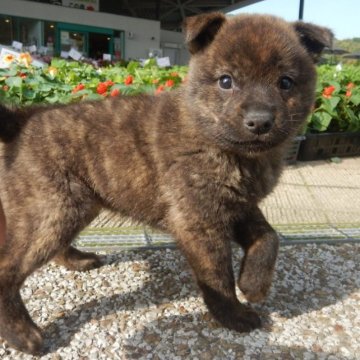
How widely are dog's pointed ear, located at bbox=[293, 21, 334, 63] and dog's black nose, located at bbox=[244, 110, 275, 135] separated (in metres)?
0.65

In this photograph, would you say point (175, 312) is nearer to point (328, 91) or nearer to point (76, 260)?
point (76, 260)

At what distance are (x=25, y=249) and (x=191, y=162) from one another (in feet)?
3.12

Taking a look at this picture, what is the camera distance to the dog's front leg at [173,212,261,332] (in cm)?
226

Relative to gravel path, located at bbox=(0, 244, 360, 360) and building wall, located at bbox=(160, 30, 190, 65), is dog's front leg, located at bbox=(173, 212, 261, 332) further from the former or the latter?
building wall, located at bbox=(160, 30, 190, 65)

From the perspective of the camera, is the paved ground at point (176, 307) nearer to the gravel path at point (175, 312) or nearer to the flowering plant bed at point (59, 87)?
the gravel path at point (175, 312)

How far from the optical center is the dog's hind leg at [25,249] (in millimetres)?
2201

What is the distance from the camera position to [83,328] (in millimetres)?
2416

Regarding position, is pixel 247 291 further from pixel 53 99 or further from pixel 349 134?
pixel 349 134

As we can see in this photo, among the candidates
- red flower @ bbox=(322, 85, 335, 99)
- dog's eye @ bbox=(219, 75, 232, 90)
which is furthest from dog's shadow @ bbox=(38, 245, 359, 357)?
red flower @ bbox=(322, 85, 335, 99)

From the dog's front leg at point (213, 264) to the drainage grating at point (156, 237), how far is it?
969 millimetres

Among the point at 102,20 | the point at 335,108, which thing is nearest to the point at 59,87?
the point at 335,108

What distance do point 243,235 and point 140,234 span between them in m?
1.32

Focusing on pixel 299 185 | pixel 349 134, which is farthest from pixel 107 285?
pixel 349 134

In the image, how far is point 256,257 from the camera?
7.89ft
